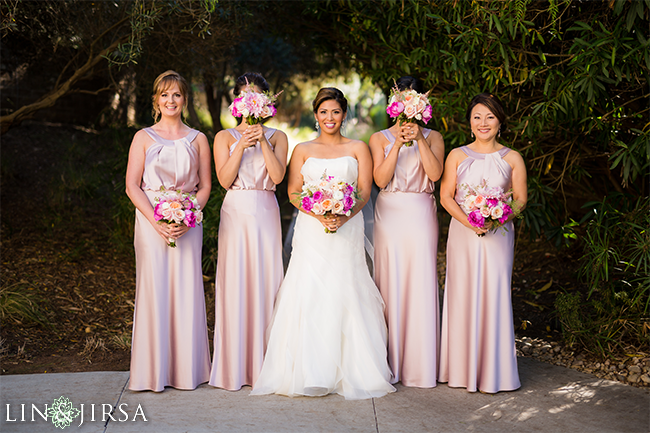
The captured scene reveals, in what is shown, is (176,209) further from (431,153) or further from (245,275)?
(431,153)

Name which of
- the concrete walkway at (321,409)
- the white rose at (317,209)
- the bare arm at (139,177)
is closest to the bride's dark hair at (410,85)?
the white rose at (317,209)

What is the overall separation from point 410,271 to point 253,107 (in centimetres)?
185

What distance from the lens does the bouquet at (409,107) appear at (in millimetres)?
4473

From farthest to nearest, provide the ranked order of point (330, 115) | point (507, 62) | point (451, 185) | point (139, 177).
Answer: point (507, 62)
point (451, 185)
point (330, 115)
point (139, 177)

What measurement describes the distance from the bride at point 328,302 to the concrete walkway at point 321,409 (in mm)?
170

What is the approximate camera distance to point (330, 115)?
15.6 feet

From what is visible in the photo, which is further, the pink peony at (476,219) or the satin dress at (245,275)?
the satin dress at (245,275)

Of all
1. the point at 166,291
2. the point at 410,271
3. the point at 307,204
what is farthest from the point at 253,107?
the point at 410,271

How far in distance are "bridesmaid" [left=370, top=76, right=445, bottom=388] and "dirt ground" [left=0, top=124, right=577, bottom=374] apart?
221cm

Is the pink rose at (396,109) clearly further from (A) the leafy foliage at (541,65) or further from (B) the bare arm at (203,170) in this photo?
(B) the bare arm at (203,170)

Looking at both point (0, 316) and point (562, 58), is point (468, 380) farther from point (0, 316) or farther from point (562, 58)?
point (0, 316)

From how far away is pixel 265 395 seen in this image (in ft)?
15.1

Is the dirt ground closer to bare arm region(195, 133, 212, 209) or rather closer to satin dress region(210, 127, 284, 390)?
satin dress region(210, 127, 284, 390)

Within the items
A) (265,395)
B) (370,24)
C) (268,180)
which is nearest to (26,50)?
(370,24)
